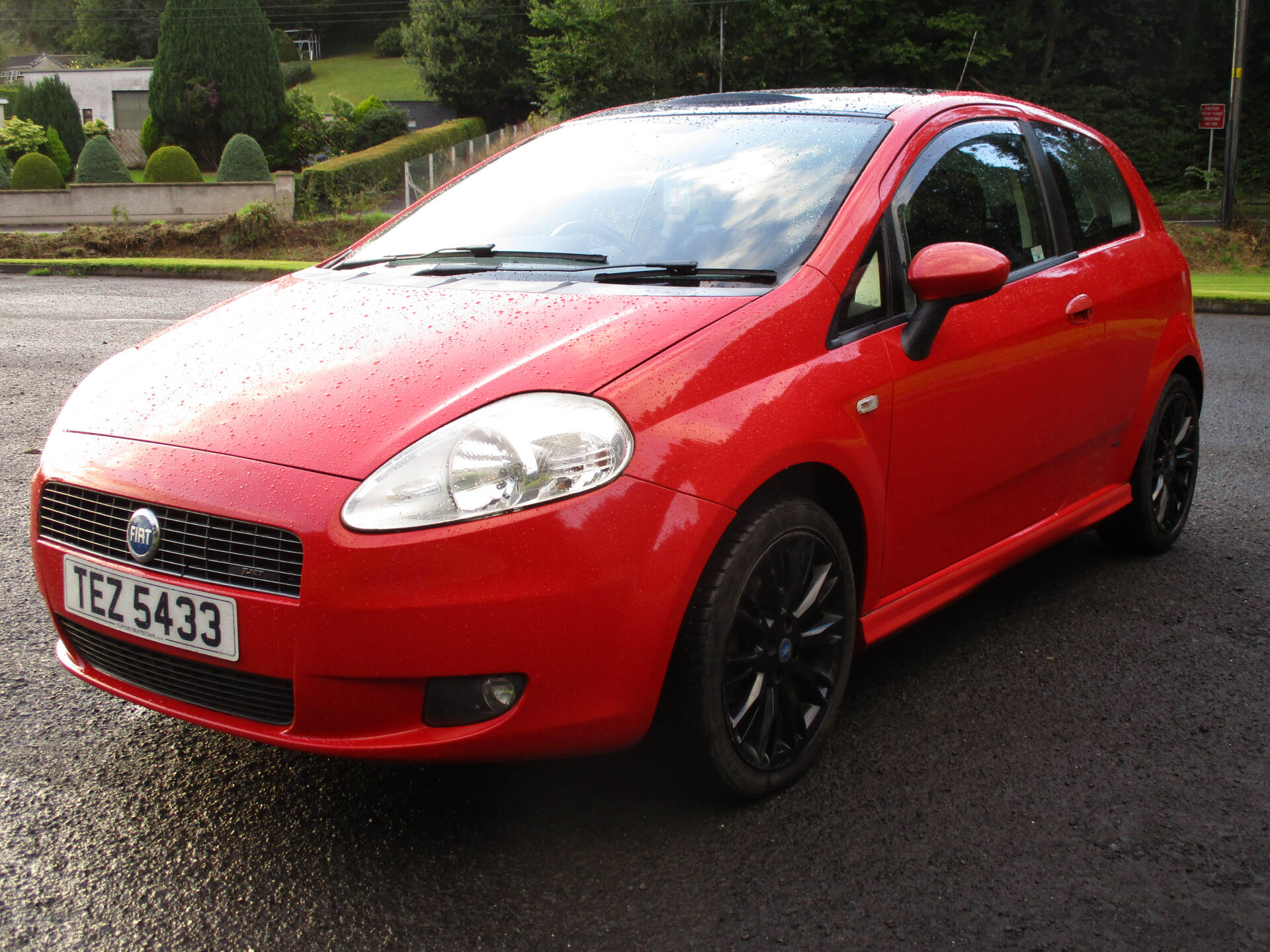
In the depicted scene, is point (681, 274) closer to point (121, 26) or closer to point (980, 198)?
point (980, 198)

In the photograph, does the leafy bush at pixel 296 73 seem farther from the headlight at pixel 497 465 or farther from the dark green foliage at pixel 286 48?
the headlight at pixel 497 465

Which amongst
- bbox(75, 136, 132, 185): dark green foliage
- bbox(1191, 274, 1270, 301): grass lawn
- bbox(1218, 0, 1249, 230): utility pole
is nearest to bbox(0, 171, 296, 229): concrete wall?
bbox(75, 136, 132, 185): dark green foliage

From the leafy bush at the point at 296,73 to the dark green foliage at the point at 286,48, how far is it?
125 centimetres

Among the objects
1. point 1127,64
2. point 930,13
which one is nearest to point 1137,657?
point 930,13

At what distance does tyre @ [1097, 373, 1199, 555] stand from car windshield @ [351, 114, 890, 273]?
1718 millimetres

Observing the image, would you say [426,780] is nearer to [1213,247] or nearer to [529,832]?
[529,832]

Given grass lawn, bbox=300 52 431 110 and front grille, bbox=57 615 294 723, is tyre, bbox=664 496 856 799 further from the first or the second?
grass lawn, bbox=300 52 431 110

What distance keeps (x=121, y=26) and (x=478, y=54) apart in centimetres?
4892

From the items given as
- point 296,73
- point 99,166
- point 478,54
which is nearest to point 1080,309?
point 99,166

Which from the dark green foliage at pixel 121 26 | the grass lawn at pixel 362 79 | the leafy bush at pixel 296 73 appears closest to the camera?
the grass lawn at pixel 362 79

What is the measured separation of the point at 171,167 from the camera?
112 ft

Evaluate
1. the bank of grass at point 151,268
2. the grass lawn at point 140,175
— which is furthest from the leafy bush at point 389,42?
the bank of grass at point 151,268

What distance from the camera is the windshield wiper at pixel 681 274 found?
276cm

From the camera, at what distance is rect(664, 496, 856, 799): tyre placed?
237 cm
